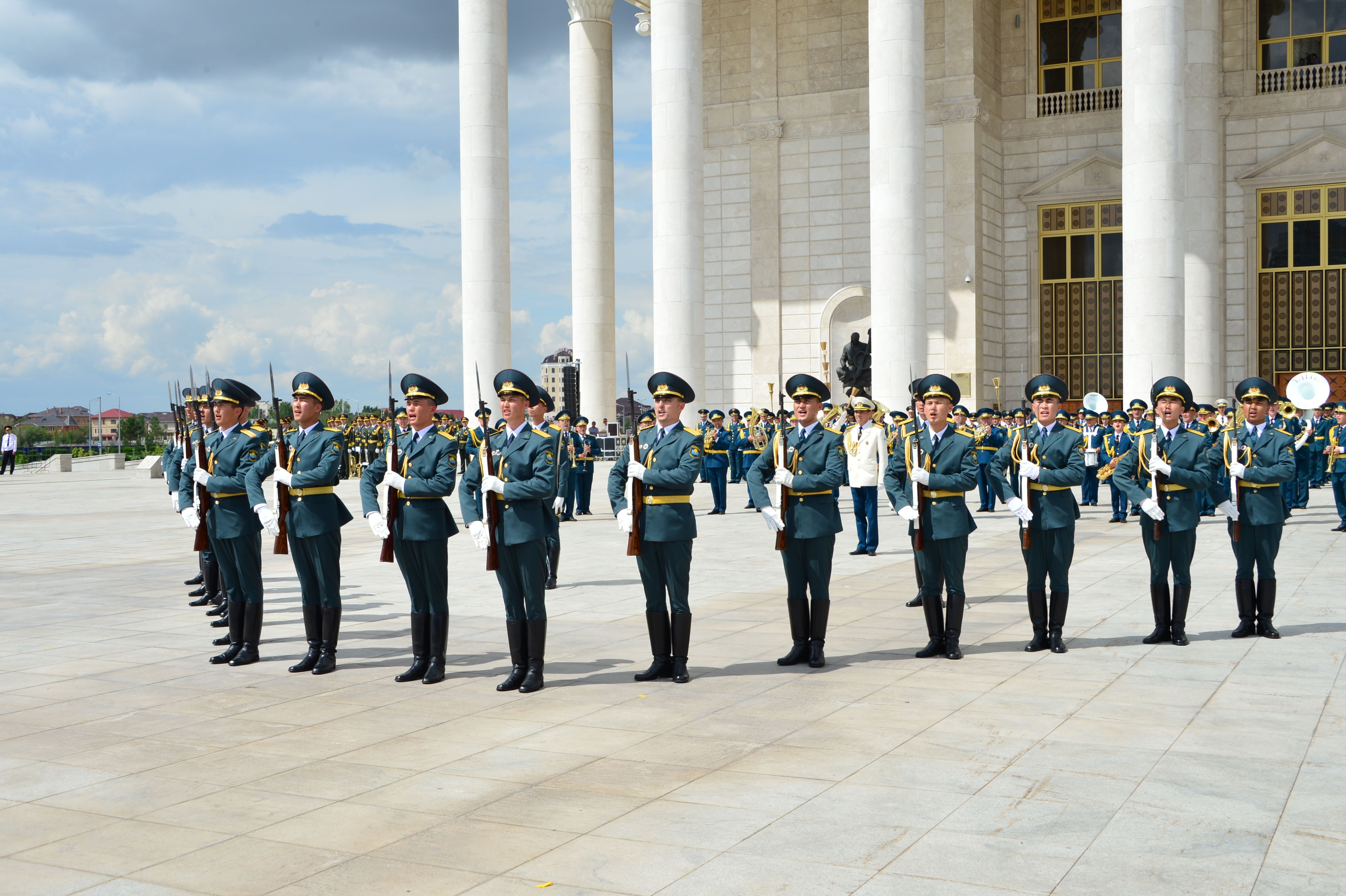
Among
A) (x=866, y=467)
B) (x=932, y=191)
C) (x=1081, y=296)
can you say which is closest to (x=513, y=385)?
(x=866, y=467)

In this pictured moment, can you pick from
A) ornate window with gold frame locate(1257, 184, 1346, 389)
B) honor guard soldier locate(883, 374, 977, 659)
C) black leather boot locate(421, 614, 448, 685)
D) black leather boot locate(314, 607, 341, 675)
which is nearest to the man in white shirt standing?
honor guard soldier locate(883, 374, 977, 659)

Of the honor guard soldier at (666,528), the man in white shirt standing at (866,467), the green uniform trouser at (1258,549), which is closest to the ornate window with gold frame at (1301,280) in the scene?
the man in white shirt standing at (866,467)

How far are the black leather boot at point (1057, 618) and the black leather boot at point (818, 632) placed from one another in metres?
1.78

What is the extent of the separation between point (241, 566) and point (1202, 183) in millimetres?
29653

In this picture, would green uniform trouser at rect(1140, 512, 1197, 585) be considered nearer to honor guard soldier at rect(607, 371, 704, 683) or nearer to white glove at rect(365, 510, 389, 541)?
honor guard soldier at rect(607, 371, 704, 683)

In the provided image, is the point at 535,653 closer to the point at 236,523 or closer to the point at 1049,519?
the point at 236,523

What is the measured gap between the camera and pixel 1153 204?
87.5 feet

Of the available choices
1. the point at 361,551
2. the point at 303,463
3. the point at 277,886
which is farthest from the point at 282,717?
the point at 361,551

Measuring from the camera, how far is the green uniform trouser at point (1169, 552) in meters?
9.73

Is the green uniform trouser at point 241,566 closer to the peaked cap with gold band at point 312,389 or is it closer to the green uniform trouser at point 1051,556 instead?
the peaked cap with gold band at point 312,389

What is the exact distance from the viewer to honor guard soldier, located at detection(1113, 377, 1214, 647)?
9680 mm

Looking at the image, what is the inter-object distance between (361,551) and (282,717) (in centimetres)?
1018

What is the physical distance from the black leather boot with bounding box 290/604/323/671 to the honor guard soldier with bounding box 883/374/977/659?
4356 mm

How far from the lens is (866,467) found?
17.2 meters
